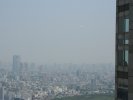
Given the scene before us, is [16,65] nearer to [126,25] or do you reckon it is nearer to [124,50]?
[124,50]

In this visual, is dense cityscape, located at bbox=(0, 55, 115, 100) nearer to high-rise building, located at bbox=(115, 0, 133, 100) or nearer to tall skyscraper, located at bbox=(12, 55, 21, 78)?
tall skyscraper, located at bbox=(12, 55, 21, 78)

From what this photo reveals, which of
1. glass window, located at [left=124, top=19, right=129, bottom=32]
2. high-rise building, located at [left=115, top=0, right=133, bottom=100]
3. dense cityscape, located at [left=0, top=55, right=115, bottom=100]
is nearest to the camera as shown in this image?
high-rise building, located at [left=115, top=0, right=133, bottom=100]

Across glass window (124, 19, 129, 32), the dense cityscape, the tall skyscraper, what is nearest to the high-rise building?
glass window (124, 19, 129, 32)

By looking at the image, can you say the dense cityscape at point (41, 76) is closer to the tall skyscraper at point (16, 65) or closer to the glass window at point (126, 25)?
the tall skyscraper at point (16, 65)

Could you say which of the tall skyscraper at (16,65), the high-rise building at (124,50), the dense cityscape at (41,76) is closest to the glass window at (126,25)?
the high-rise building at (124,50)

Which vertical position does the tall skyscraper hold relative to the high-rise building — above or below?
below

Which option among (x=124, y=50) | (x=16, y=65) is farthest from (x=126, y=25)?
(x=16, y=65)

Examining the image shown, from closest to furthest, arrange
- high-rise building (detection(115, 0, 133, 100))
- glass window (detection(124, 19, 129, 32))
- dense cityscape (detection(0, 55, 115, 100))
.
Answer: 1. high-rise building (detection(115, 0, 133, 100))
2. glass window (detection(124, 19, 129, 32))
3. dense cityscape (detection(0, 55, 115, 100))

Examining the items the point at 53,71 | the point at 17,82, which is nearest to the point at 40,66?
the point at 53,71
